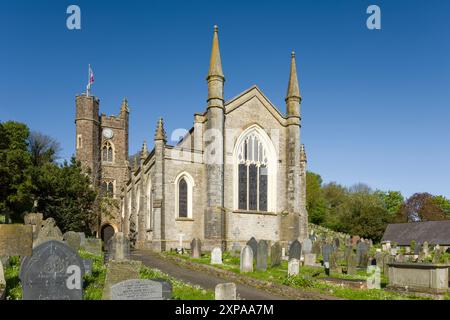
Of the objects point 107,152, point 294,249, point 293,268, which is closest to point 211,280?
point 293,268

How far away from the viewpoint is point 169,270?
16.6 meters

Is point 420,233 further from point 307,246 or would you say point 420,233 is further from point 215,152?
Result: point 215,152

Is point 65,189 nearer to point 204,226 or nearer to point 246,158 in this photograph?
point 204,226

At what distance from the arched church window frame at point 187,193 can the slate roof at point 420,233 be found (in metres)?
25.3

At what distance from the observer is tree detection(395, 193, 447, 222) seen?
6412cm

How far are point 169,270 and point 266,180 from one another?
13572 mm

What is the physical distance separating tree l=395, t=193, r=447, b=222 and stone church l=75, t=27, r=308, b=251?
42.2 metres

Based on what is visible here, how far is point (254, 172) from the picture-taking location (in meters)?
28.0

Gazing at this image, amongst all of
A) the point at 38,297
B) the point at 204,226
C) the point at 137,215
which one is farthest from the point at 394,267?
the point at 137,215

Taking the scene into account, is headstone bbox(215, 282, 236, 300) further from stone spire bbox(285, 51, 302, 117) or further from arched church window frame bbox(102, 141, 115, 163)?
arched church window frame bbox(102, 141, 115, 163)

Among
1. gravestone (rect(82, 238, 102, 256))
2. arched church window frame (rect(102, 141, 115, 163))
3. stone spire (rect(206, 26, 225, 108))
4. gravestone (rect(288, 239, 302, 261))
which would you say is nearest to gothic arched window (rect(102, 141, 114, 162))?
arched church window frame (rect(102, 141, 115, 163))

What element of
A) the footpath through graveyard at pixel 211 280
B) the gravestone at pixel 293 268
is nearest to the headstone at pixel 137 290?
the footpath through graveyard at pixel 211 280

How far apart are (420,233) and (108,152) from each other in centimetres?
3402
